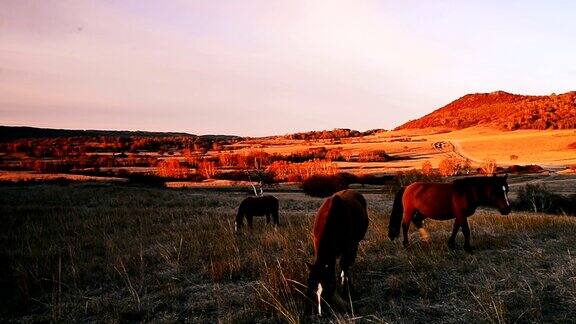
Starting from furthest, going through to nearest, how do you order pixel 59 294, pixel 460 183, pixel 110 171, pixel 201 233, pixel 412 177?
pixel 110 171 → pixel 412 177 → pixel 201 233 → pixel 460 183 → pixel 59 294

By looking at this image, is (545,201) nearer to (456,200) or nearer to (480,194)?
(480,194)

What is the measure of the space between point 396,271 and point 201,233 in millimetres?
6984

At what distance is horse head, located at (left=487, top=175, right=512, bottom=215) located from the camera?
790cm

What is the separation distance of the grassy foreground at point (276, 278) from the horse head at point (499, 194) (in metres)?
0.87

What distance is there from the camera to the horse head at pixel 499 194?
790cm

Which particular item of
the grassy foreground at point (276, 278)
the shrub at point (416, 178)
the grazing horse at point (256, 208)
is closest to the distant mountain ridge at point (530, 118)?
the shrub at point (416, 178)

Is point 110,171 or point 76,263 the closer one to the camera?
point 76,263

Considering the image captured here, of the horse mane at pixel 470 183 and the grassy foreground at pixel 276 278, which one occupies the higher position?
the horse mane at pixel 470 183

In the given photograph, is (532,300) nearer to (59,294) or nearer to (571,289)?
(571,289)

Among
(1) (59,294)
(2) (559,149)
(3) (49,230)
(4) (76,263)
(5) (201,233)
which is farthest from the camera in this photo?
(2) (559,149)

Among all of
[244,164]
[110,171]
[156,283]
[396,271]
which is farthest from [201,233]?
[244,164]

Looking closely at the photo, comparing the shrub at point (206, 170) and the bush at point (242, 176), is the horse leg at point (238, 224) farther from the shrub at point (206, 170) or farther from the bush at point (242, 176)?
the shrub at point (206, 170)

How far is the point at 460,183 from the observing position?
8453 millimetres

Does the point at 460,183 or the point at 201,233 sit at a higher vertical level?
the point at 460,183
